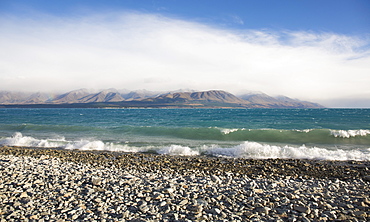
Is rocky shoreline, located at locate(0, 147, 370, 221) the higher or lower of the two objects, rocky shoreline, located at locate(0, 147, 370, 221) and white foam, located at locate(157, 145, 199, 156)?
the higher

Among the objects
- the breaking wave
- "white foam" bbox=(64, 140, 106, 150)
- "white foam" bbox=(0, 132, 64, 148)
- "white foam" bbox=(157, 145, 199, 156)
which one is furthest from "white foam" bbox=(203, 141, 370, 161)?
"white foam" bbox=(0, 132, 64, 148)

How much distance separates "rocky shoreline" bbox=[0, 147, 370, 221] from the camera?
5.89m

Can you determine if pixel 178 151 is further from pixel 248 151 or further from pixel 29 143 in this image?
pixel 29 143

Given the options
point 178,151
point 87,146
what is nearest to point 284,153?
point 178,151

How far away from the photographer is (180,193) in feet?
23.7

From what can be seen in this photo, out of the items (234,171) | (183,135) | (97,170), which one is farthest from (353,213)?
(183,135)

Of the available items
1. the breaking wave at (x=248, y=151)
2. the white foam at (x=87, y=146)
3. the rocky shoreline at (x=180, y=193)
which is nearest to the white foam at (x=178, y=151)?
the breaking wave at (x=248, y=151)

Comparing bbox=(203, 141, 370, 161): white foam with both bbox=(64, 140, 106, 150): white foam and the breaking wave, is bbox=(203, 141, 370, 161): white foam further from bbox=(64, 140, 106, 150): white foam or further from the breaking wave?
bbox=(64, 140, 106, 150): white foam

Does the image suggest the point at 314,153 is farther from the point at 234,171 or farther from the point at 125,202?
→ the point at 125,202

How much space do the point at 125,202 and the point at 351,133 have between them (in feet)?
83.8

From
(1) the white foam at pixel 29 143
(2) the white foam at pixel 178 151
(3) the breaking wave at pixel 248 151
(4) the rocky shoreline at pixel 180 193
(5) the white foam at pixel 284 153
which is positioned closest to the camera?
(4) the rocky shoreline at pixel 180 193

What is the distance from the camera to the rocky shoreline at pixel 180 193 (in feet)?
19.3

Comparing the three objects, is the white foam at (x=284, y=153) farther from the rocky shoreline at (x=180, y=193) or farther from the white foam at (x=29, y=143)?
the white foam at (x=29, y=143)

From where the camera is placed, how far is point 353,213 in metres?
5.95
